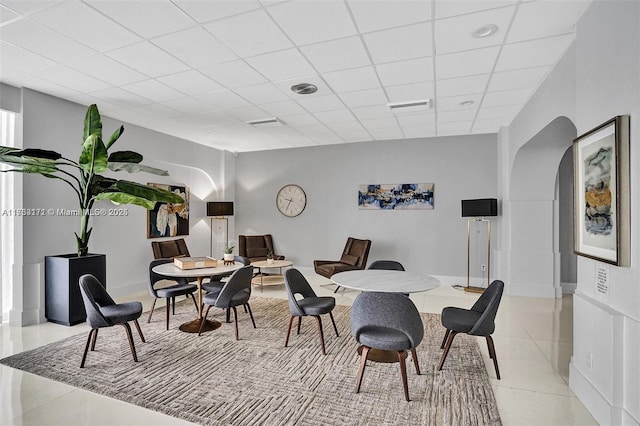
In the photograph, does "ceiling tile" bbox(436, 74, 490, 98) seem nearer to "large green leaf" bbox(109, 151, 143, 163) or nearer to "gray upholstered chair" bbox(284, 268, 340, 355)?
"gray upholstered chair" bbox(284, 268, 340, 355)

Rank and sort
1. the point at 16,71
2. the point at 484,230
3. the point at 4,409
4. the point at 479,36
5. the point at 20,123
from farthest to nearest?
the point at 484,230 → the point at 20,123 → the point at 16,71 → the point at 479,36 → the point at 4,409

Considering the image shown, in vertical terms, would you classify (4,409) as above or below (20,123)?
below

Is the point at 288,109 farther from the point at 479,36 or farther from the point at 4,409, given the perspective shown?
the point at 4,409

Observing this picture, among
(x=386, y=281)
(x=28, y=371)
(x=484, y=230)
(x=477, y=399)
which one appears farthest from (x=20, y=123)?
(x=484, y=230)

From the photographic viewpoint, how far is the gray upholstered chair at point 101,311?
3.26 metres

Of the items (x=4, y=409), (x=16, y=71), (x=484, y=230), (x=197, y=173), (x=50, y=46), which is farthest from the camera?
(x=197, y=173)

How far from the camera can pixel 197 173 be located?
25.7ft

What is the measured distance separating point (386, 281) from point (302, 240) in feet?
15.5

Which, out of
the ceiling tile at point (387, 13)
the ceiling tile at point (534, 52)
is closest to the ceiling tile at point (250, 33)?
the ceiling tile at point (387, 13)

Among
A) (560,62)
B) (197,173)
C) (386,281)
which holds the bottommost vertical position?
(386,281)

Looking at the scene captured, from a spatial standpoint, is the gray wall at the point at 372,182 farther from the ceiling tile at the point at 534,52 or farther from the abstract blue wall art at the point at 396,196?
the ceiling tile at the point at 534,52

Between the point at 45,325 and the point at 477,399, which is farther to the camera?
the point at 45,325

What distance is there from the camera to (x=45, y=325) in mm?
4445

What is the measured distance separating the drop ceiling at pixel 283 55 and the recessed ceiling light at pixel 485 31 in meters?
0.07
